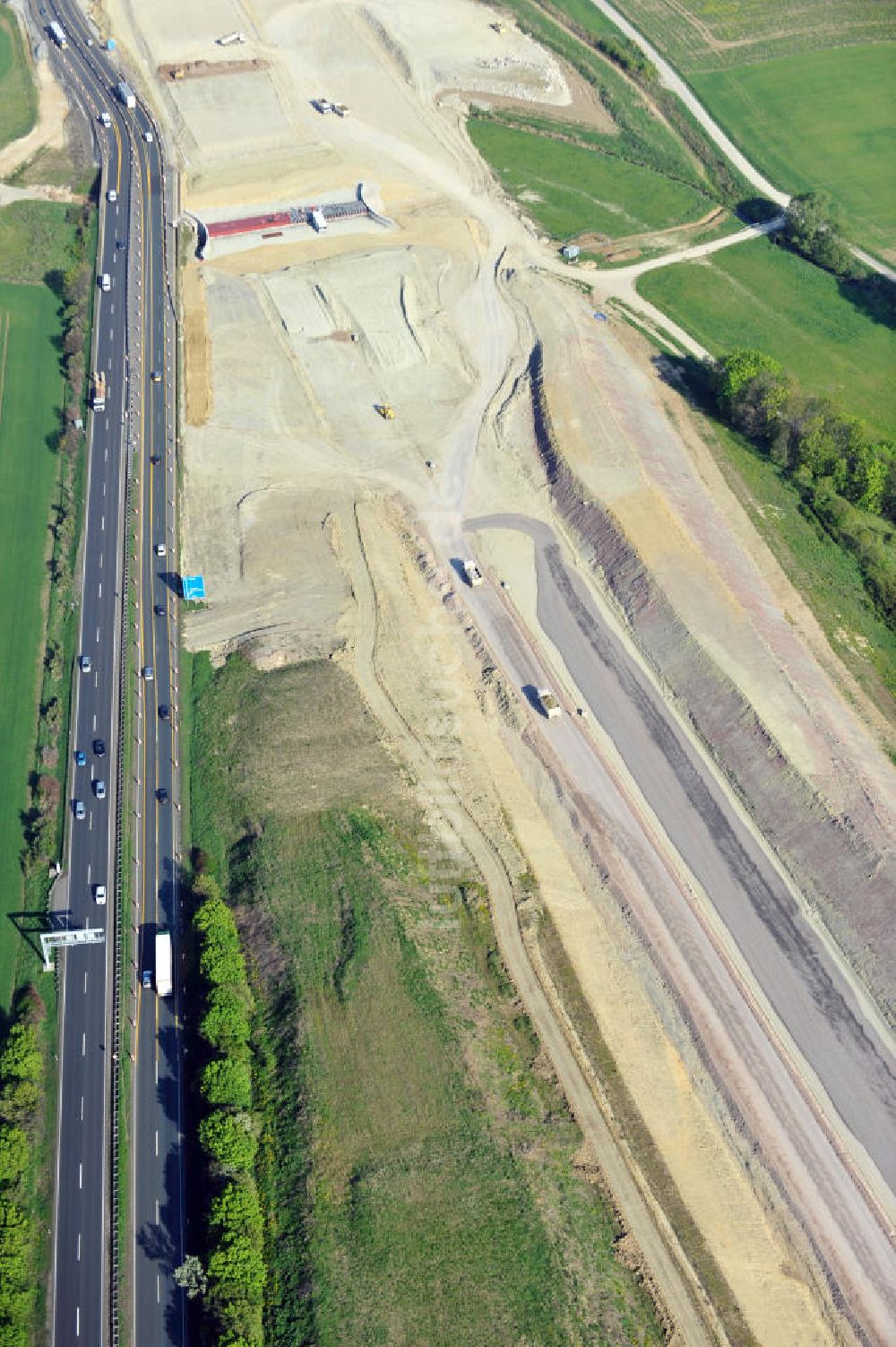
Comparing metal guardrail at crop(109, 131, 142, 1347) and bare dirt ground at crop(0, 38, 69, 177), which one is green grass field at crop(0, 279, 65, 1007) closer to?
metal guardrail at crop(109, 131, 142, 1347)

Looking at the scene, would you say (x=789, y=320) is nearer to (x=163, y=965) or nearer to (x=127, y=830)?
(x=127, y=830)

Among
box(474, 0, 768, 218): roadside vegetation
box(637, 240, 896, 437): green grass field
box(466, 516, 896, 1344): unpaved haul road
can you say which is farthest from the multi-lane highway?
box(474, 0, 768, 218): roadside vegetation

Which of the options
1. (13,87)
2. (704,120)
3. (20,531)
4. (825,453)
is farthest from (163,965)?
(704,120)

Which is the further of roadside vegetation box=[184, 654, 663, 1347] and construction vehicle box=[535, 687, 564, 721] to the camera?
construction vehicle box=[535, 687, 564, 721]

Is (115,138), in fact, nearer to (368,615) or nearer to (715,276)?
(715,276)

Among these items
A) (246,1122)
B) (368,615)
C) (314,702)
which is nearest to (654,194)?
(368,615)

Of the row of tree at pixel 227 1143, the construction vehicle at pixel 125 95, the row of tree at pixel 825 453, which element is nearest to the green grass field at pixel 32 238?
the construction vehicle at pixel 125 95

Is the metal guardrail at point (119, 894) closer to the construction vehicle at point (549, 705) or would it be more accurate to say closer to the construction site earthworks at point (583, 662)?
the construction site earthworks at point (583, 662)
